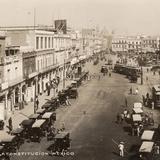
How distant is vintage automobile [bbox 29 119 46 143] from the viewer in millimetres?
39612

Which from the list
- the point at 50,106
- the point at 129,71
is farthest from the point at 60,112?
the point at 129,71

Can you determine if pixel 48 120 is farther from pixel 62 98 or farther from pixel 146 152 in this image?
pixel 62 98

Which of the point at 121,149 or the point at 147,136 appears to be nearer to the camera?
the point at 121,149

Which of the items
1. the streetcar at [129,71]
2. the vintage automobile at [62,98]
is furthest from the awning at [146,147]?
the streetcar at [129,71]

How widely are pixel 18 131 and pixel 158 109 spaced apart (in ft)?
82.2

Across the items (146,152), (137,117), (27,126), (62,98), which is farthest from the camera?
(62,98)

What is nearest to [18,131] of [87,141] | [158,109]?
[87,141]

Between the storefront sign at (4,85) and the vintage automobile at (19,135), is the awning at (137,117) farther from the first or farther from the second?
the storefront sign at (4,85)

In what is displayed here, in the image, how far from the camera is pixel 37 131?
132 feet

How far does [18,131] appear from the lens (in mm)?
39406

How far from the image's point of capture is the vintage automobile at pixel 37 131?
3961 centimetres

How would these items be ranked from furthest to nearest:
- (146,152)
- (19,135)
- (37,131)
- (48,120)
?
(48,120)
(37,131)
(19,135)
(146,152)

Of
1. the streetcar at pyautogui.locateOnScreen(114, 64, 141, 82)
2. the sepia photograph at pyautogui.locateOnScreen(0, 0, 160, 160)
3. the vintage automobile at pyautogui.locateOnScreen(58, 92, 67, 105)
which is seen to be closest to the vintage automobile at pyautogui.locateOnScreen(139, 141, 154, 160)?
the sepia photograph at pyautogui.locateOnScreen(0, 0, 160, 160)

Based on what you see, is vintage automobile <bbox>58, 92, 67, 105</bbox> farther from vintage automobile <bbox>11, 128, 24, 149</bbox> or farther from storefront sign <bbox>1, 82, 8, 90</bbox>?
vintage automobile <bbox>11, 128, 24, 149</bbox>
